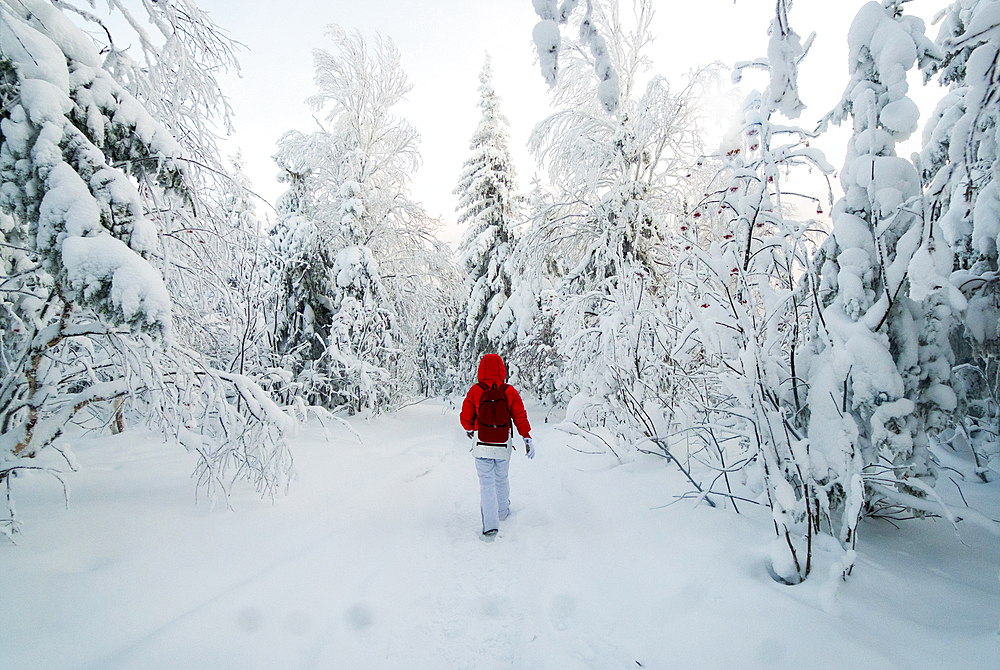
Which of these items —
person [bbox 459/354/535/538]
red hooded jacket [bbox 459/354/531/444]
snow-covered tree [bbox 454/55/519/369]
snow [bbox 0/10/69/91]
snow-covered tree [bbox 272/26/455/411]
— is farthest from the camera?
snow-covered tree [bbox 454/55/519/369]

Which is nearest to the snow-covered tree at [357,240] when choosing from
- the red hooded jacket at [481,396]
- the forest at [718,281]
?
the forest at [718,281]

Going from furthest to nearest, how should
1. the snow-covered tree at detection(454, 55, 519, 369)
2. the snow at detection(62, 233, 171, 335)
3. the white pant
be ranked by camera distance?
the snow-covered tree at detection(454, 55, 519, 369) → the white pant → the snow at detection(62, 233, 171, 335)

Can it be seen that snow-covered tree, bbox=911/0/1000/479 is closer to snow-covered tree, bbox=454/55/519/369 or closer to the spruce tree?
the spruce tree

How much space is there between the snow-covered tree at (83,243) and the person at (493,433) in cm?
186

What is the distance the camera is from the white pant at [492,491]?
4.32 m

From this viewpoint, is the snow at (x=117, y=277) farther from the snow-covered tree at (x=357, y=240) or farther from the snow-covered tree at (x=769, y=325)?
the snow-covered tree at (x=357, y=240)

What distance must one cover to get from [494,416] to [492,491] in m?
0.76

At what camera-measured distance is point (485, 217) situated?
1602 centimetres

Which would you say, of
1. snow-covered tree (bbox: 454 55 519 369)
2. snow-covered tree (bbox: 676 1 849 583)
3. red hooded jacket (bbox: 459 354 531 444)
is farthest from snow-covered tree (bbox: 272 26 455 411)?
snow-covered tree (bbox: 676 1 849 583)

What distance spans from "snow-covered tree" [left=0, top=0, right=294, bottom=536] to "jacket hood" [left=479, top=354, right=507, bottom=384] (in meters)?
2.00

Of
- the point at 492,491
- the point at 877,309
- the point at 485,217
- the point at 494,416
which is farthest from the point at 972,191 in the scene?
the point at 485,217

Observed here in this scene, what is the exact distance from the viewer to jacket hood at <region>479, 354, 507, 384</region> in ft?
15.6

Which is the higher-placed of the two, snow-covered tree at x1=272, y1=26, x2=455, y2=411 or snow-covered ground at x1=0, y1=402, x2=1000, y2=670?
snow-covered tree at x1=272, y1=26, x2=455, y2=411

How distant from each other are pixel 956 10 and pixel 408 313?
417 inches
